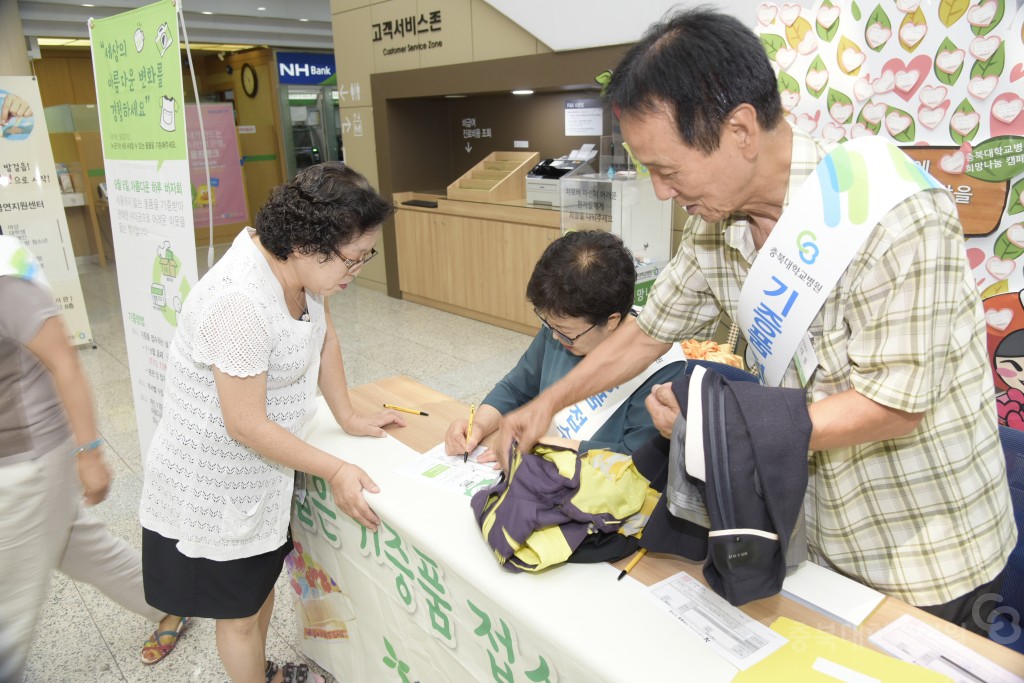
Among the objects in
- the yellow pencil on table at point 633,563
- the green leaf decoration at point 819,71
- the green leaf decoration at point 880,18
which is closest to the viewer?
the yellow pencil on table at point 633,563

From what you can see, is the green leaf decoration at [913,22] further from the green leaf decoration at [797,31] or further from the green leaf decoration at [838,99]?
the green leaf decoration at [797,31]

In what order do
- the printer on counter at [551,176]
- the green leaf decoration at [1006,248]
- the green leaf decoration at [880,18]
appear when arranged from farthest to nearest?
the printer on counter at [551,176] < the green leaf decoration at [880,18] < the green leaf decoration at [1006,248]

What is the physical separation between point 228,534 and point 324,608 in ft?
1.66

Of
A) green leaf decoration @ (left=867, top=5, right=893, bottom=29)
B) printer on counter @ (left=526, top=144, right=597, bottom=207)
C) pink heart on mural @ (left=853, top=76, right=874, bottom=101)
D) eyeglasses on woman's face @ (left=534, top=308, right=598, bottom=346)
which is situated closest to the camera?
eyeglasses on woman's face @ (left=534, top=308, right=598, bottom=346)

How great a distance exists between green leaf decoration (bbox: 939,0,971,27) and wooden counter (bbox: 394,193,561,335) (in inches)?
106

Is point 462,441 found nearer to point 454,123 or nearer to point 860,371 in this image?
point 860,371

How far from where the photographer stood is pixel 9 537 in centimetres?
135

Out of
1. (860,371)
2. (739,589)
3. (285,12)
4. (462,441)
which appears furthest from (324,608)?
(285,12)

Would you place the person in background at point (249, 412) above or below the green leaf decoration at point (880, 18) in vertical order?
below

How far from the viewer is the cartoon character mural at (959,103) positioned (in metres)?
2.35

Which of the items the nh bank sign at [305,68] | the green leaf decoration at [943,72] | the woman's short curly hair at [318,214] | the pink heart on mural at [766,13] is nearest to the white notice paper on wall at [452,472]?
the woman's short curly hair at [318,214]

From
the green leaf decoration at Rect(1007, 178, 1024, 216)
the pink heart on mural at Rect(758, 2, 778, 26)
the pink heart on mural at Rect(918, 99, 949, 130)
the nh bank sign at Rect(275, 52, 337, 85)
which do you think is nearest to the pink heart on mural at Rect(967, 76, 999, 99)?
the pink heart on mural at Rect(918, 99, 949, 130)

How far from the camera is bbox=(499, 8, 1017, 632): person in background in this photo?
921 millimetres

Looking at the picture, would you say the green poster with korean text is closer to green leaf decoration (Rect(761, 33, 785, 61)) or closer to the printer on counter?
green leaf decoration (Rect(761, 33, 785, 61))
